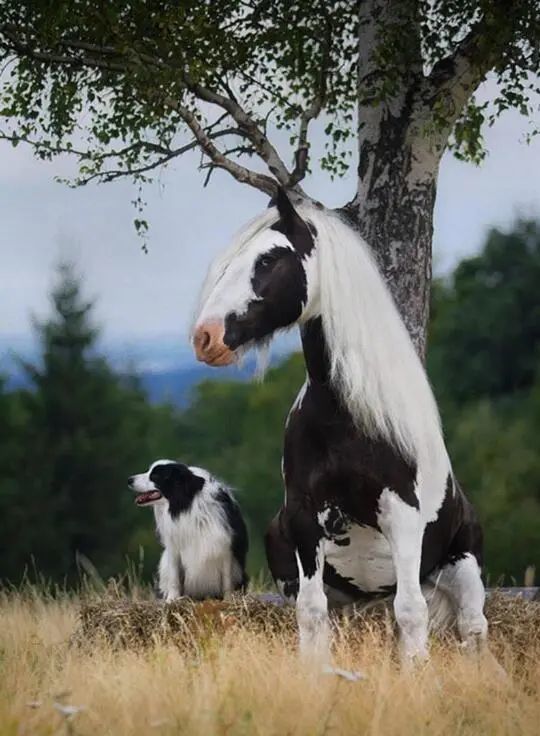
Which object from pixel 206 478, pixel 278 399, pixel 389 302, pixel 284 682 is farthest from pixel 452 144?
pixel 278 399

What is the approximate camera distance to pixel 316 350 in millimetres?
6449

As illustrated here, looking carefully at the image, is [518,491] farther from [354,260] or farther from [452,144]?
[354,260]

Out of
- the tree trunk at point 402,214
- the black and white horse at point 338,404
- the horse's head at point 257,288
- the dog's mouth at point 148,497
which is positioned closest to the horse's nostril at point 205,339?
the horse's head at point 257,288

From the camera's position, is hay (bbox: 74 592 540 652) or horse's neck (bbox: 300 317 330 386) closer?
horse's neck (bbox: 300 317 330 386)

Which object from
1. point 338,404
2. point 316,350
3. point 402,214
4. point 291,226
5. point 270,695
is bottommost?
point 270,695

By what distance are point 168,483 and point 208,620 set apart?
8.32 feet

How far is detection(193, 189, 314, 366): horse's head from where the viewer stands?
6027 millimetres

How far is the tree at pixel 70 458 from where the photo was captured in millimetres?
20516

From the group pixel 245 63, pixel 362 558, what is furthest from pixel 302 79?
pixel 362 558

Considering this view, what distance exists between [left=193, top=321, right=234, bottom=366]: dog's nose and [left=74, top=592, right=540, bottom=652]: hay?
2.24 meters

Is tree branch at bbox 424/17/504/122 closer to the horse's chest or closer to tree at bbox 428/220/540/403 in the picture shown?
the horse's chest

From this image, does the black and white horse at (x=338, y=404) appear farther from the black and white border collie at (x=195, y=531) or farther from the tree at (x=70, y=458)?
the tree at (x=70, y=458)

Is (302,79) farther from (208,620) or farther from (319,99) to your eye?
(208,620)

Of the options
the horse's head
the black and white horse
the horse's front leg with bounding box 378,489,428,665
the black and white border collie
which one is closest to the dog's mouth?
the black and white border collie
